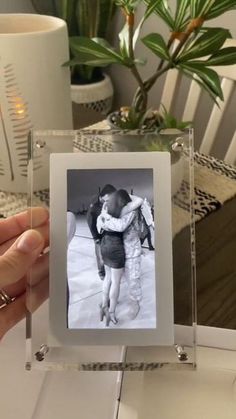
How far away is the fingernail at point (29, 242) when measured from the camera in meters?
0.59

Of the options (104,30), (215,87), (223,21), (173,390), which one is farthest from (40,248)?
(104,30)

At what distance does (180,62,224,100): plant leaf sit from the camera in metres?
0.81

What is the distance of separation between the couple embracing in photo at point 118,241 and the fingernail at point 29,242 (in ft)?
0.21

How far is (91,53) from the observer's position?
879 millimetres

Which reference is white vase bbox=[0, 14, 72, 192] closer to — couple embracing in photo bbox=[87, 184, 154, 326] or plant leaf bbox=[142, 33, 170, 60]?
plant leaf bbox=[142, 33, 170, 60]

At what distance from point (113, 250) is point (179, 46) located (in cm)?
38

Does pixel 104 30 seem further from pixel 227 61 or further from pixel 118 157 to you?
pixel 118 157

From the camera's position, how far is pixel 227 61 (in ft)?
2.77

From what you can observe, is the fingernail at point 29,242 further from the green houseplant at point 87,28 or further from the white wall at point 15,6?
the white wall at point 15,6

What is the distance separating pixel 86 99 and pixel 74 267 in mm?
1386

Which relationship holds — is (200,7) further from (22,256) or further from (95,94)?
(95,94)

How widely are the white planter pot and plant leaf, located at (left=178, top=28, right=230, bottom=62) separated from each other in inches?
40.4

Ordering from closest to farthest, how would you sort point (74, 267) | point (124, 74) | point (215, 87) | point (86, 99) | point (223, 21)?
1. point (74, 267)
2. point (215, 87)
3. point (223, 21)
4. point (86, 99)
5. point (124, 74)

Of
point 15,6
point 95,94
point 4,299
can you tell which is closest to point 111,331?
point 4,299
